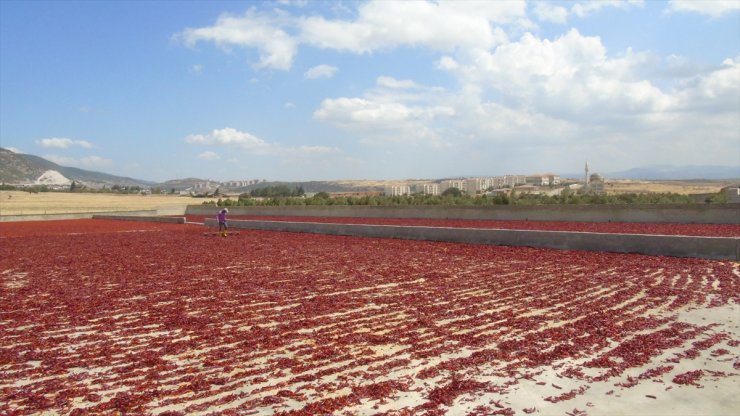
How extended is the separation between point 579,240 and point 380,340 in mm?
11457

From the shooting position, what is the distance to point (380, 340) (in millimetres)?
7230

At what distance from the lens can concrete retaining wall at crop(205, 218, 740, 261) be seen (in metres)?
14.0

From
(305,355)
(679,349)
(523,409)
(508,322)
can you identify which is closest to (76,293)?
(305,355)

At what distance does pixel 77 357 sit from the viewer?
6.68 meters

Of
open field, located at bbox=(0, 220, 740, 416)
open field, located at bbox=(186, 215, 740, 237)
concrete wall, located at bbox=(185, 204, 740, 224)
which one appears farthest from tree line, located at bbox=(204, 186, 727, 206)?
open field, located at bbox=(0, 220, 740, 416)

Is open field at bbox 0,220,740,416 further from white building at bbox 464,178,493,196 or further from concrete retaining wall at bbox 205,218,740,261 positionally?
white building at bbox 464,178,493,196

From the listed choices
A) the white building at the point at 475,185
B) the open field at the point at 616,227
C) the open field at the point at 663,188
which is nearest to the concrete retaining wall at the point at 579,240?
the open field at the point at 616,227

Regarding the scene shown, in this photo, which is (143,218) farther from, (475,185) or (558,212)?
(475,185)

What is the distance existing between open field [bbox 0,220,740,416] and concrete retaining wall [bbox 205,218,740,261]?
725mm

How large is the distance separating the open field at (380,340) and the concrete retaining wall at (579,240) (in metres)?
0.73

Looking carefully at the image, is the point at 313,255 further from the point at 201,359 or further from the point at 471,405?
the point at 471,405

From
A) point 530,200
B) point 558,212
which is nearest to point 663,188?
point 530,200

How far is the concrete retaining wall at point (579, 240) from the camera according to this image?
14031mm

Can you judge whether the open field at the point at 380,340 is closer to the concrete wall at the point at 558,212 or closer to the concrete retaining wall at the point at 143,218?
the concrete wall at the point at 558,212
